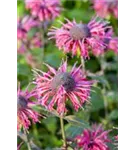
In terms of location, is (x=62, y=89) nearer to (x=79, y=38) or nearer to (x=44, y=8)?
(x=79, y=38)

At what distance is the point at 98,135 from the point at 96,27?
0.24m

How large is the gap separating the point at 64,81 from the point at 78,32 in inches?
6.5

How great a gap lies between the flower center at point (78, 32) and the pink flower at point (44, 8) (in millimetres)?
290

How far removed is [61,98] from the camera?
0.82 metres

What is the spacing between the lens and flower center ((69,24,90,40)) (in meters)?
0.96

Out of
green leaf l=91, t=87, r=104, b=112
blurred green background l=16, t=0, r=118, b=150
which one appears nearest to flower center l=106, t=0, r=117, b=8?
blurred green background l=16, t=0, r=118, b=150

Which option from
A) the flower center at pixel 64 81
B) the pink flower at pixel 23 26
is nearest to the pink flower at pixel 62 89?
the flower center at pixel 64 81

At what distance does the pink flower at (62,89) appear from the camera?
0.83 meters

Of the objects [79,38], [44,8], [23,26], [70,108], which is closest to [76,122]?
[79,38]

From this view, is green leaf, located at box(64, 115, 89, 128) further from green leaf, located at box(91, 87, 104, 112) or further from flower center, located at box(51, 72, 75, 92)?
green leaf, located at box(91, 87, 104, 112)

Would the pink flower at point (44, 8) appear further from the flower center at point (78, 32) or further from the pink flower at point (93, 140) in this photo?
the pink flower at point (93, 140)

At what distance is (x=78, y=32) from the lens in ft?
3.16
